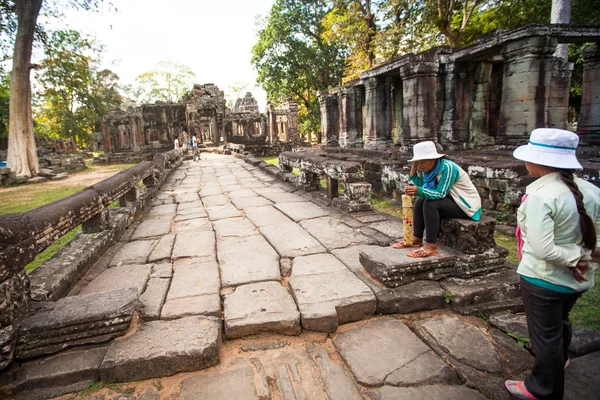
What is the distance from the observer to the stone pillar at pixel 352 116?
1241 centimetres

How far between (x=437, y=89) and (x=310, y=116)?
18.9 meters

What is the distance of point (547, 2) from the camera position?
527 inches

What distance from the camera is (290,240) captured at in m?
4.09

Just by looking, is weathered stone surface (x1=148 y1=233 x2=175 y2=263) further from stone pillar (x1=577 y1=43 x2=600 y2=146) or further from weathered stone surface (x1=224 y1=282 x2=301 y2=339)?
stone pillar (x1=577 y1=43 x2=600 y2=146)

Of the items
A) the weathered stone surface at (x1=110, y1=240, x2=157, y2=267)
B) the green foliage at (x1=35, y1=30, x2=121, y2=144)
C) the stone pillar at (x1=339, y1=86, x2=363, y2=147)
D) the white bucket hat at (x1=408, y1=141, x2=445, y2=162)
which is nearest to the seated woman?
the white bucket hat at (x1=408, y1=141, x2=445, y2=162)

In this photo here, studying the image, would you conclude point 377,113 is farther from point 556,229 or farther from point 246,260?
point 556,229

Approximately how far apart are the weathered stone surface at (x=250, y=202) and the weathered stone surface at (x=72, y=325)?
158 inches

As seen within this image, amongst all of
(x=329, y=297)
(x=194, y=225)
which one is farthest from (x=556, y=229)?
(x=194, y=225)

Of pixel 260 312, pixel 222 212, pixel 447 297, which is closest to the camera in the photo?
pixel 260 312

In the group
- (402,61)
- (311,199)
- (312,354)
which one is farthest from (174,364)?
(402,61)

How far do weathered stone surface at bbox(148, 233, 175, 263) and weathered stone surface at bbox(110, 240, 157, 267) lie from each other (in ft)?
0.21

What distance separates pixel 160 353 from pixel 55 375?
59 centimetres

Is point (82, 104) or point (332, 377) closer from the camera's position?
point (332, 377)

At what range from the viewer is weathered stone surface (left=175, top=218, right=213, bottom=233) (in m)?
4.88
